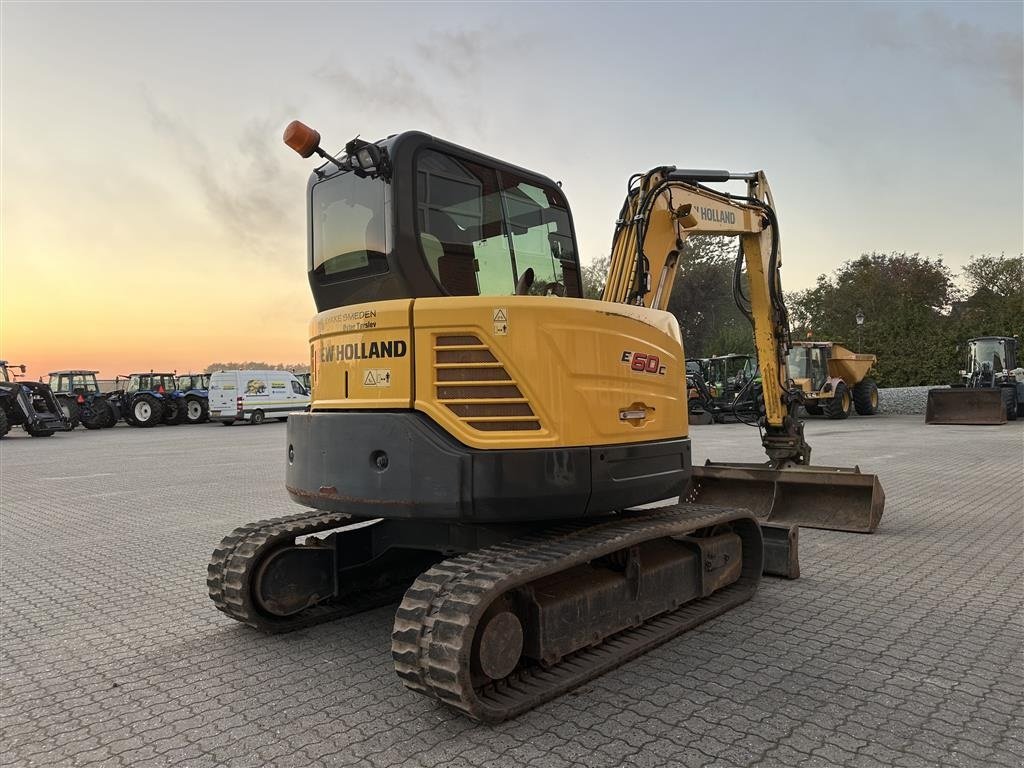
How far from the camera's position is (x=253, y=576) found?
4.31 m

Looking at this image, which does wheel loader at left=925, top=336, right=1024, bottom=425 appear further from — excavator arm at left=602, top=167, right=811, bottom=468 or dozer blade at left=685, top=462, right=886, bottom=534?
dozer blade at left=685, top=462, right=886, bottom=534

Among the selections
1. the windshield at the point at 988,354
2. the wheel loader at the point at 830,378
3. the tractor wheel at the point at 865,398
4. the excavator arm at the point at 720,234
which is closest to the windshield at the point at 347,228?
the excavator arm at the point at 720,234

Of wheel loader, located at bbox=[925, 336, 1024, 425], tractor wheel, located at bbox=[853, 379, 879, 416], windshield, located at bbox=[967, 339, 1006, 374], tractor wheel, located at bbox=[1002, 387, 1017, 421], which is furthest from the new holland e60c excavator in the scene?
windshield, located at bbox=[967, 339, 1006, 374]

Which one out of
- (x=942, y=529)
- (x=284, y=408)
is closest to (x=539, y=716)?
(x=942, y=529)

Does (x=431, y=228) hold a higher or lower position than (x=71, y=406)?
higher

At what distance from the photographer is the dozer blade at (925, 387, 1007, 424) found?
21406mm

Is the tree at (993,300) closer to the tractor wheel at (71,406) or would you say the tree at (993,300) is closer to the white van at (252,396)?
the white van at (252,396)

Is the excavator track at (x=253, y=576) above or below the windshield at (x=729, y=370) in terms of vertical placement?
below

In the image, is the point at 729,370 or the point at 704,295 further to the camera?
the point at 704,295

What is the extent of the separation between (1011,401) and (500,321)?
25526mm

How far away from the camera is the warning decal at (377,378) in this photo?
370 cm

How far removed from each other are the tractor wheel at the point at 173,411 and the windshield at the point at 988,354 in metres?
30.4

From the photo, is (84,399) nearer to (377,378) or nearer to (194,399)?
(194,399)

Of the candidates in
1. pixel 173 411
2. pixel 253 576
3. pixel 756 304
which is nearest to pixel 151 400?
pixel 173 411
